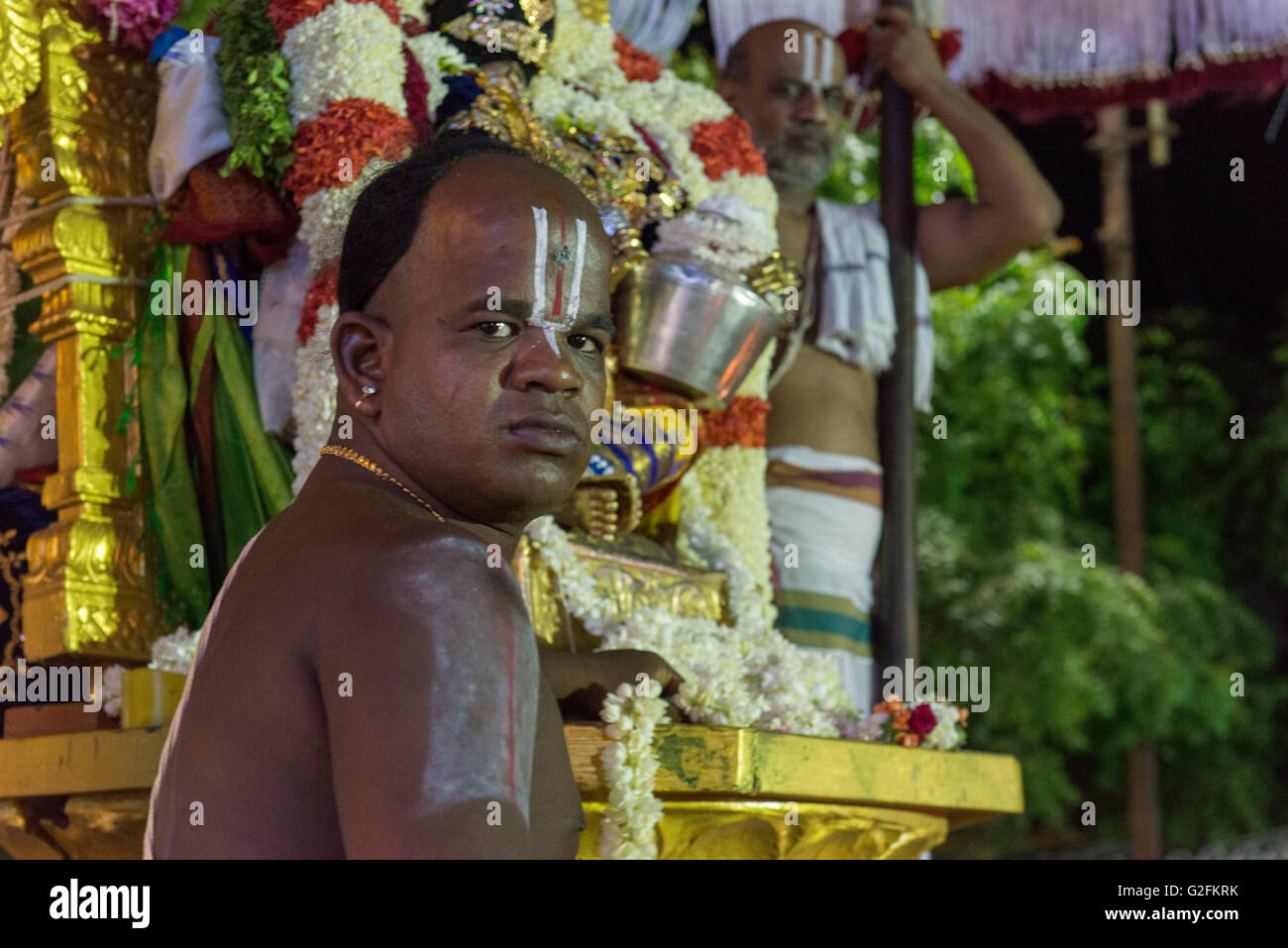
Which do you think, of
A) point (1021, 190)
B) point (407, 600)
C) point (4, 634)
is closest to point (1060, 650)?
point (1021, 190)

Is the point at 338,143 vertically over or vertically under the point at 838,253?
under

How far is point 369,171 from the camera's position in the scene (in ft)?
9.57

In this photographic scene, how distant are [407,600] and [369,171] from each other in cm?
169

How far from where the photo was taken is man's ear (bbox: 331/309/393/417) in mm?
1641

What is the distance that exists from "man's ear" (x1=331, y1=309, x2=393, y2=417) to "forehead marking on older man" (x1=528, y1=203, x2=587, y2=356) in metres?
0.16

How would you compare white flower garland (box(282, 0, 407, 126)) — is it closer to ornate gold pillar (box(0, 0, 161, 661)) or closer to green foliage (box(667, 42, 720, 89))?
ornate gold pillar (box(0, 0, 161, 661))

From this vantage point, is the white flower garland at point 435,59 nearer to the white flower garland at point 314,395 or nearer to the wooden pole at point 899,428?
the white flower garland at point 314,395

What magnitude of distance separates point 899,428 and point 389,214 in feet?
9.37

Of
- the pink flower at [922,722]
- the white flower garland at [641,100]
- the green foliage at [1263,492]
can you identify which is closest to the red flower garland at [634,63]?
the white flower garland at [641,100]

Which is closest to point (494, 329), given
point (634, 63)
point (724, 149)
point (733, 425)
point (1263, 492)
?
point (733, 425)

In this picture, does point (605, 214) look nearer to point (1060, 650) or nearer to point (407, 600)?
point (407, 600)

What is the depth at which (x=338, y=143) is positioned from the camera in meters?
2.97

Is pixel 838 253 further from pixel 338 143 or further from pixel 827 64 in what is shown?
pixel 338 143

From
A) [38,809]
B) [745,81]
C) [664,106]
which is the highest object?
[745,81]
